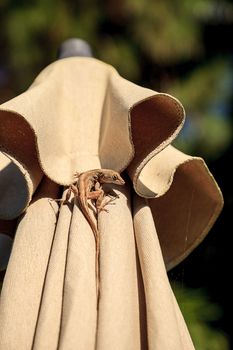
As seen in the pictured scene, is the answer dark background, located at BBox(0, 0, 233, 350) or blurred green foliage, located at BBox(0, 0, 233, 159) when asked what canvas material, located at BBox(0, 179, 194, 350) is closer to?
dark background, located at BBox(0, 0, 233, 350)

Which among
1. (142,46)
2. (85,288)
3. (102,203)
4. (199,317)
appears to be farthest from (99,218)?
(142,46)

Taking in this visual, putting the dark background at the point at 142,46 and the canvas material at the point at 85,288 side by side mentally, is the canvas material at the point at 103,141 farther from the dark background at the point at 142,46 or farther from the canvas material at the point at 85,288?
the dark background at the point at 142,46

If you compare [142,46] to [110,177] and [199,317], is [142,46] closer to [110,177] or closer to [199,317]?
[199,317]

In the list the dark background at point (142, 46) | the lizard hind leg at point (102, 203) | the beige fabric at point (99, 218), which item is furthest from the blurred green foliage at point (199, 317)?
the dark background at point (142, 46)

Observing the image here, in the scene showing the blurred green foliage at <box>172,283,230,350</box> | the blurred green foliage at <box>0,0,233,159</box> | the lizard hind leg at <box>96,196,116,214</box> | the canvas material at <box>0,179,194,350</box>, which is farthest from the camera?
the blurred green foliage at <box>0,0,233,159</box>

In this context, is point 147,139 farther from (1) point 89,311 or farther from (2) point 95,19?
(2) point 95,19

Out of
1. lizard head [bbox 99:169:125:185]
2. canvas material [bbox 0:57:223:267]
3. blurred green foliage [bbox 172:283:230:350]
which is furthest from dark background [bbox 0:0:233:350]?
lizard head [bbox 99:169:125:185]
